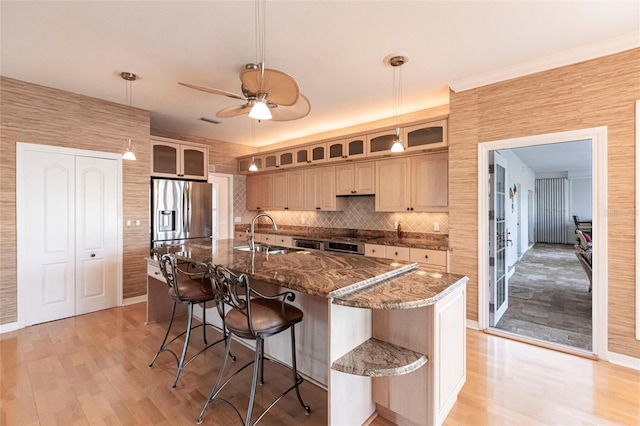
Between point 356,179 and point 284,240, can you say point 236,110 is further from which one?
point 284,240

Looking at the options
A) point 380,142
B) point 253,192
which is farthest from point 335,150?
point 253,192

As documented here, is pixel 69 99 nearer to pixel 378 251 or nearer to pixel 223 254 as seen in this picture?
pixel 223 254

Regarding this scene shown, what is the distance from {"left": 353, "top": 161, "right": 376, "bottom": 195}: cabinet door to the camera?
175 inches

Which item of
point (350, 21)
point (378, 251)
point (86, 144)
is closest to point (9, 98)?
point (86, 144)

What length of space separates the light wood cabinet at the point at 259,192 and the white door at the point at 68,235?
8.71 feet

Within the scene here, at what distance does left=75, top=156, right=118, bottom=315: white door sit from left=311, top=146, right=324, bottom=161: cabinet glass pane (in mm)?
2873

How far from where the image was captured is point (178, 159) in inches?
187

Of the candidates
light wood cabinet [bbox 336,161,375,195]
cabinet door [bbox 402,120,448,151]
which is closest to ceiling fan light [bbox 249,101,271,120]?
cabinet door [bbox 402,120,448,151]

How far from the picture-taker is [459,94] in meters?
3.43

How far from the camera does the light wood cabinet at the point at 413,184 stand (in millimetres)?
3779

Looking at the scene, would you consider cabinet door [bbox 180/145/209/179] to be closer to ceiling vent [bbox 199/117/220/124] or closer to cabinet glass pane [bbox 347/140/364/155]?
ceiling vent [bbox 199/117/220/124]

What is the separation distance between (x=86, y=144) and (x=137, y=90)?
1008 millimetres

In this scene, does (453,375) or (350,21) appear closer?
(453,375)

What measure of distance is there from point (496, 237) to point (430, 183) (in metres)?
1.01
